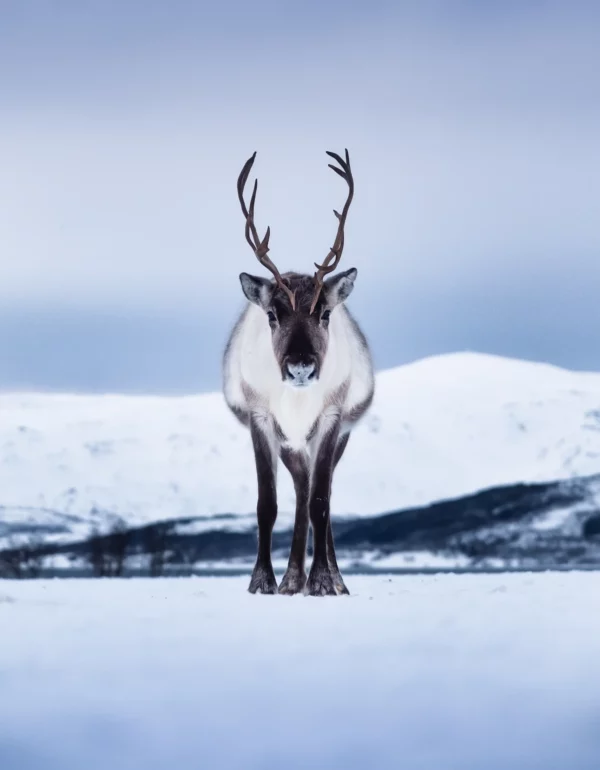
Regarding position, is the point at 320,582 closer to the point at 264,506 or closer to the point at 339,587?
the point at 339,587

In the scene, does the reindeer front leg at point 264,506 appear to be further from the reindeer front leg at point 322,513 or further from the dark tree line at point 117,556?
the dark tree line at point 117,556

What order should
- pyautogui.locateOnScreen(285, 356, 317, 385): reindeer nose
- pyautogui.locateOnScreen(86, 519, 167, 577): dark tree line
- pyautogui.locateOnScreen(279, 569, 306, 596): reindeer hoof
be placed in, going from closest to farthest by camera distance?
1. pyautogui.locateOnScreen(285, 356, 317, 385): reindeer nose
2. pyautogui.locateOnScreen(279, 569, 306, 596): reindeer hoof
3. pyautogui.locateOnScreen(86, 519, 167, 577): dark tree line

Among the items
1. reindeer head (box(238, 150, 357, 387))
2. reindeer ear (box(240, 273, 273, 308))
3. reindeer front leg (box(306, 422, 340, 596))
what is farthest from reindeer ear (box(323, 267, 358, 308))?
reindeer front leg (box(306, 422, 340, 596))

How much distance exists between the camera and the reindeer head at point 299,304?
29.1 ft

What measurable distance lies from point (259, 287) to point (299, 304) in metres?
0.37

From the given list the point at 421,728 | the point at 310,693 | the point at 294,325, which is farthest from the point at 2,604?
the point at 421,728

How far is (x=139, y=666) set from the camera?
218 inches

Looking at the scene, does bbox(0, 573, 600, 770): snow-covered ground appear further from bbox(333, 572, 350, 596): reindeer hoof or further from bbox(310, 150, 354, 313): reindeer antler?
bbox(310, 150, 354, 313): reindeer antler

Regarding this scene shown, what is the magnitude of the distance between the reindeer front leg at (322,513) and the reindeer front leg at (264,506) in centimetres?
38

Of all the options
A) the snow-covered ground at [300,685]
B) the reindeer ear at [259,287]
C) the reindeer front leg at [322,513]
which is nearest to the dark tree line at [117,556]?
the reindeer front leg at [322,513]

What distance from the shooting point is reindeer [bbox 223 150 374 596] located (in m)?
9.23

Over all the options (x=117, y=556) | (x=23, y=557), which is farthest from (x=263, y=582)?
(x=23, y=557)

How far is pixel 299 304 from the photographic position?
9.23 m

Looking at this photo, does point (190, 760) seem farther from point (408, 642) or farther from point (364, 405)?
point (364, 405)
